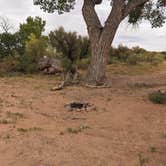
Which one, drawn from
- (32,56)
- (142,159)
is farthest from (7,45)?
(142,159)

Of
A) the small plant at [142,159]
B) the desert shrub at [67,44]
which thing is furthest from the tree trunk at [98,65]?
the small plant at [142,159]

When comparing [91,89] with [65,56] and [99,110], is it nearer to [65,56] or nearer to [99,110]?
[99,110]

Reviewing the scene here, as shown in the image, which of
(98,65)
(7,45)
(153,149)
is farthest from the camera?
(7,45)

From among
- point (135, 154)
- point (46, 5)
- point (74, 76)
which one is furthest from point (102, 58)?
point (135, 154)

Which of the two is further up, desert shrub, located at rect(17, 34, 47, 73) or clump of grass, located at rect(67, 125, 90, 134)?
desert shrub, located at rect(17, 34, 47, 73)

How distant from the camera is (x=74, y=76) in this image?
1711cm

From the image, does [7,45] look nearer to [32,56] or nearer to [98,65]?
[32,56]

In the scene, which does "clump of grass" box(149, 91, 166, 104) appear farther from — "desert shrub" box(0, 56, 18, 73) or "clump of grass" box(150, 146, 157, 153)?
"desert shrub" box(0, 56, 18, 73)

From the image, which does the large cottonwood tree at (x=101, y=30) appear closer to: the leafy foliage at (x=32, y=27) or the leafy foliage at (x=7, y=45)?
the leafy foliage at (x=7, y=45)

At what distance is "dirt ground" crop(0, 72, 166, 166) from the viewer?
276 inches

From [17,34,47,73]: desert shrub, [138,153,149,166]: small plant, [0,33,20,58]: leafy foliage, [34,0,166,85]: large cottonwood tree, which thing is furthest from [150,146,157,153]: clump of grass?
[0,33,20,58]: leafy foliage

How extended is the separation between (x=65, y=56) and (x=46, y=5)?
4.19m

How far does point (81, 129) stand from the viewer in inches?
348

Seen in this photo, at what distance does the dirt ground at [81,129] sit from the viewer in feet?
23.0
